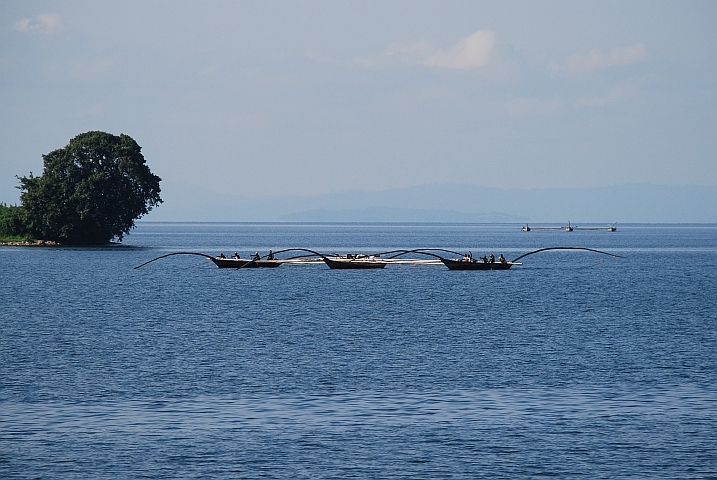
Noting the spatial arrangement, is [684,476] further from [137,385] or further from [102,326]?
[102,326]

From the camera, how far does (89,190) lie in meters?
144

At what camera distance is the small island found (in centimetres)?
14500

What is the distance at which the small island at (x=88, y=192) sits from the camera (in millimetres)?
145000

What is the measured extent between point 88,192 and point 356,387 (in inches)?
4533

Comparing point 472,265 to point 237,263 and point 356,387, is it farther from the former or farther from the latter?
point 356,387

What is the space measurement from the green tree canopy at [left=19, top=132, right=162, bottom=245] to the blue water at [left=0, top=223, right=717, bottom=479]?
69.5 meters

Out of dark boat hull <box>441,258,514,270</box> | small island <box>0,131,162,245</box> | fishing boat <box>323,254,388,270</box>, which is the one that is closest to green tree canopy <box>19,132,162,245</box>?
small island <box>0,131,162,245</box>

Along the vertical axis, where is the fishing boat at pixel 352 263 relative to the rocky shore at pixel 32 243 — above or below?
below

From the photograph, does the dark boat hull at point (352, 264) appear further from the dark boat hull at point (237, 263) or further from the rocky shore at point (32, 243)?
the rocky shore at point (32, 243)

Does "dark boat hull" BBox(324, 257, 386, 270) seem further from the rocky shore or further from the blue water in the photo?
the rocky shore

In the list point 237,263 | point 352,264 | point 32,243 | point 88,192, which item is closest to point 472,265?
point 352,264

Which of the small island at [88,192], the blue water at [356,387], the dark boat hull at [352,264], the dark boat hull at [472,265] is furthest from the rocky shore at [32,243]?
the blue water at [356,387]

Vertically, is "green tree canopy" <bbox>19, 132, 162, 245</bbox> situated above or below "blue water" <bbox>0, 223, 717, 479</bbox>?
above

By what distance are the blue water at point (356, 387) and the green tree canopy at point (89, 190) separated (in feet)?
228
